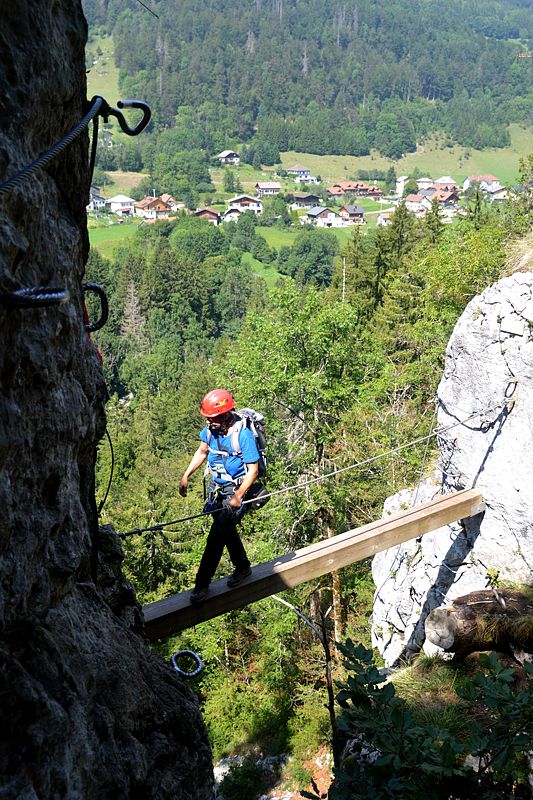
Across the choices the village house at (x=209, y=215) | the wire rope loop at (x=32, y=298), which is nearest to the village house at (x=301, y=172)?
the village house at (x=209, y=215)

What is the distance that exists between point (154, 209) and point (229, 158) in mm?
58354

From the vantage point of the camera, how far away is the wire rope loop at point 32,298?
2365 millimetres

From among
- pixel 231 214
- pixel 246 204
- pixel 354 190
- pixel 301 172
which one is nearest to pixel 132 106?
pixel 231 214

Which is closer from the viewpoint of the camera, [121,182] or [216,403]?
[216,403]

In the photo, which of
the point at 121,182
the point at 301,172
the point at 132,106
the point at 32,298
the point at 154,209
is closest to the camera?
the point at 32,298

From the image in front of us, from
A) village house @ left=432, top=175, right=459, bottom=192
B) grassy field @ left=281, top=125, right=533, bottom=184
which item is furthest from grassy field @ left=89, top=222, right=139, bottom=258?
grassy field @ left=281, top=125, right=533, bottom=184

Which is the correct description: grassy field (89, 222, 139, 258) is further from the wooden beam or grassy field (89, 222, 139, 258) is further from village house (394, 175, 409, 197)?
the wooden beam

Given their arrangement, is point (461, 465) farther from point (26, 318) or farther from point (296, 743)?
point (296, 743)

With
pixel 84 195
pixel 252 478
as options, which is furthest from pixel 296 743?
pixel 84 195

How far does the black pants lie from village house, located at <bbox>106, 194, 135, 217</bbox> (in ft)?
488

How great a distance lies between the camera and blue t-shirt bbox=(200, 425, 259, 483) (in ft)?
17.3

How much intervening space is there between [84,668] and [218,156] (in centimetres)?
20262

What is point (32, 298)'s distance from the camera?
93.1 inches

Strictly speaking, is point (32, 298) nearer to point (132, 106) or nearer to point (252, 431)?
point (132, 106)
